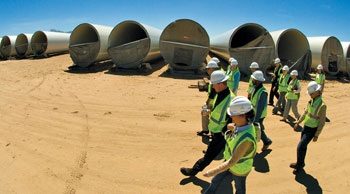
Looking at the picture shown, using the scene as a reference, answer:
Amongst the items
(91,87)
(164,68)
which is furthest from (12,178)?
(164,68)

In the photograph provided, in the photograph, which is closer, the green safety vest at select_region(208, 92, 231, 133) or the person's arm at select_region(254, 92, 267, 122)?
the green safety vest at select_region(208, 92, 231, 133)

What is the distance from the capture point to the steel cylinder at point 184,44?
11.2 m

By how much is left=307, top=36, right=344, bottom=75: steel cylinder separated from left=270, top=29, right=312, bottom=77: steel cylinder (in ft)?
2.76

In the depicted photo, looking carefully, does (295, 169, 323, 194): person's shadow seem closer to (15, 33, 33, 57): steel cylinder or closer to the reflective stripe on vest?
the reflective stripe on vest

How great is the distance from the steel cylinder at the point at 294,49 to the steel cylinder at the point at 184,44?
153 inches

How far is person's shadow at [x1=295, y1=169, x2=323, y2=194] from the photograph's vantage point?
3068mm

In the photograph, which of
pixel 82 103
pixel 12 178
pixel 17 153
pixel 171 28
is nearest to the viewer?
pixel 12 178

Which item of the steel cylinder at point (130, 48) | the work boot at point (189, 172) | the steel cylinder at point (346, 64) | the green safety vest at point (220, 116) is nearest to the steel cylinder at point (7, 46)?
the steel cylinder at point (130, 48)

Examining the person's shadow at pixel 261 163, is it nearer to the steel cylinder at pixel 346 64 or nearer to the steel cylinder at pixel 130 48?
the steel cylinder at pixel 130 48

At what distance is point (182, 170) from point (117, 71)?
30.8 feet

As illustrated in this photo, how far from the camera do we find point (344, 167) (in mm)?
3627

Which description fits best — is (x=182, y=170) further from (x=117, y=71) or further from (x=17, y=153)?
(x=117, y=71)

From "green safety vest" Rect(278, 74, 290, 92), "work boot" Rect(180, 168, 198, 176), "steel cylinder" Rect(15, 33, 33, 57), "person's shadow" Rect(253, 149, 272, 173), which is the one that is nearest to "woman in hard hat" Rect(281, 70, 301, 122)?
"green safety vest" Rect(278, 74, 290, 92)

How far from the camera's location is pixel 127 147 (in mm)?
4234
